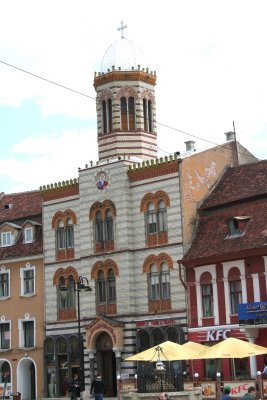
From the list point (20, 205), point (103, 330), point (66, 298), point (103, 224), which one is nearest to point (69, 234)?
point (103, 224)

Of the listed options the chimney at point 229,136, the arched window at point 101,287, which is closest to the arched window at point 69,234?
the arched window at point 101,287

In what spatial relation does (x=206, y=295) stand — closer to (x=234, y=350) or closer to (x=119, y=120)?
(x=234, y=350)

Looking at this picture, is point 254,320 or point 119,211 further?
point 119,211

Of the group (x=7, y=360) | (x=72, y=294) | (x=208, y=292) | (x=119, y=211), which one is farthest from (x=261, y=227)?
(x=7, y=360)

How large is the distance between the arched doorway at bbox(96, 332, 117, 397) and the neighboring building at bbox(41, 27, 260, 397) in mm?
56

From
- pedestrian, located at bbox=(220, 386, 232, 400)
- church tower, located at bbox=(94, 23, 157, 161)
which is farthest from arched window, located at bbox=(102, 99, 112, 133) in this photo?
pedestrian, located at bbox=(220, 386, 232, 400)

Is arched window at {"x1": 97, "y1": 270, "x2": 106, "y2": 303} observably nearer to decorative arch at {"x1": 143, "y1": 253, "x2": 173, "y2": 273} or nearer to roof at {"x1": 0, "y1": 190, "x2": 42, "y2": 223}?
decorative arch at {"x1": 143, "y1": 253, "x2": 173, "y2": 273}

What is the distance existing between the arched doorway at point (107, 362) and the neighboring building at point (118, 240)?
56 millimetres

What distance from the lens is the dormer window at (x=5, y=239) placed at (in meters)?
56.8

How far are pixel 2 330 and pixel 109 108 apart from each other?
1502cm

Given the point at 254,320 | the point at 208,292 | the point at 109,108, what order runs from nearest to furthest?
the point at 254,320 < the point at 208,292 < the point at 109,108

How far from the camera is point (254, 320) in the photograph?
43.2m

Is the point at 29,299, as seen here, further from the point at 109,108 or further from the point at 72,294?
the point at 109,108

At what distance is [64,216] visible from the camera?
53.7 metres
